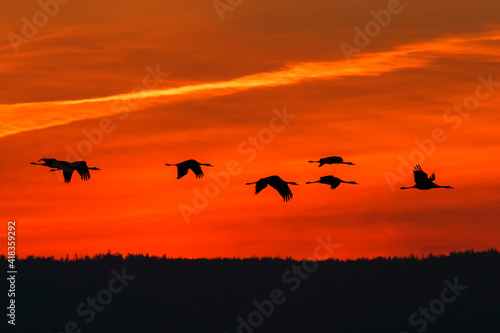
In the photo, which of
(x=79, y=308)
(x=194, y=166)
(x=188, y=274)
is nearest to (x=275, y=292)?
(x=188, y=274)

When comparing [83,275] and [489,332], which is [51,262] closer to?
[83,275]

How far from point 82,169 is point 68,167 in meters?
0.59

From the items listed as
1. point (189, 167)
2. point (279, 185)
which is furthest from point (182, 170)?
point (279, 185)

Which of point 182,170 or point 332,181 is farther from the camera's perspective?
point 332,181

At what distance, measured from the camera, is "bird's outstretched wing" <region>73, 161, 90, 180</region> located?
150 ft

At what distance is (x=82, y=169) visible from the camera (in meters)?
46.0

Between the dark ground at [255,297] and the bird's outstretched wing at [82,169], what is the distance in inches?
3811

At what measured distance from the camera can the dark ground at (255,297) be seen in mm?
145000

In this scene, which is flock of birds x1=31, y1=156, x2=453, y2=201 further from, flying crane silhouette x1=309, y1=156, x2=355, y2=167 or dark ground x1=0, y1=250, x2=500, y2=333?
dark ground x1=0, y1=250, x2=500, y2=333

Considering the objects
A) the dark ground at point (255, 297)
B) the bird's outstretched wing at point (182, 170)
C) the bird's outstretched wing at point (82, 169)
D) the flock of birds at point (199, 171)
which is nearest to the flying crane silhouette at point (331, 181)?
the flock of birds at point (199, 171)

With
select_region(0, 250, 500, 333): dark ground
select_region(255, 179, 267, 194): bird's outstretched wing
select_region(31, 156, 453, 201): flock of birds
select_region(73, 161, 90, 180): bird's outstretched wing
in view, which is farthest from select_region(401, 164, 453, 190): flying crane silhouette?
select_region(0, 250, 500, 333): dark ground

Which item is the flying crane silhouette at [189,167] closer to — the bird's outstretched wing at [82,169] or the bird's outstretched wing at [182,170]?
the bird's outstretched wing at [182,170]

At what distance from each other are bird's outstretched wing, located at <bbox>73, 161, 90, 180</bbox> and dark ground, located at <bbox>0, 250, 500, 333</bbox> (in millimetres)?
96793

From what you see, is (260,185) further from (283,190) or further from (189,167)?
(189,167)
